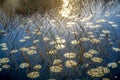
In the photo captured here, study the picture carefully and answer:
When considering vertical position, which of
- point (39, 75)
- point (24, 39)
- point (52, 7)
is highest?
point (52, 7)

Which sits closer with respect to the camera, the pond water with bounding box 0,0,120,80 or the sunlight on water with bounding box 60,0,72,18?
the pond water with bounding box 0,0,120,80

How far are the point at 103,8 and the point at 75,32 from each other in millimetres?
2776

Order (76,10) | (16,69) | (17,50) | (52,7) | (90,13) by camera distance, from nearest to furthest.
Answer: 1. (16,69)
2. (17,50)
3. (90,13)
4. (76,10)
5. (52,7)

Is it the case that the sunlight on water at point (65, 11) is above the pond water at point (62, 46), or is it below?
above

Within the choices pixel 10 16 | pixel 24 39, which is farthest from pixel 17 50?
pixel 10 16

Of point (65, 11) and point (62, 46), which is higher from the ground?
point (65, 11)

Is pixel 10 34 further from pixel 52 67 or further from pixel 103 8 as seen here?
pixel 103 8

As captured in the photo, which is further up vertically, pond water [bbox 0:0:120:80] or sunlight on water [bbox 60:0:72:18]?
sunlight on water [bbox 60:0:72:18]

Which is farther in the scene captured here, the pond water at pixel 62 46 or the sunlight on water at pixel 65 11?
the sunlight on water at pixel 65 11

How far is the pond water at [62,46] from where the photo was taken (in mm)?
4383

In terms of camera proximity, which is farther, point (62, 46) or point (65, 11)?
point (65, 11)

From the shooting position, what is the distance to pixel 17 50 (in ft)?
17.8

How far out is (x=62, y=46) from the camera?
17.5 feet

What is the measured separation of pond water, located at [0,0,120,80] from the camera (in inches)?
173
